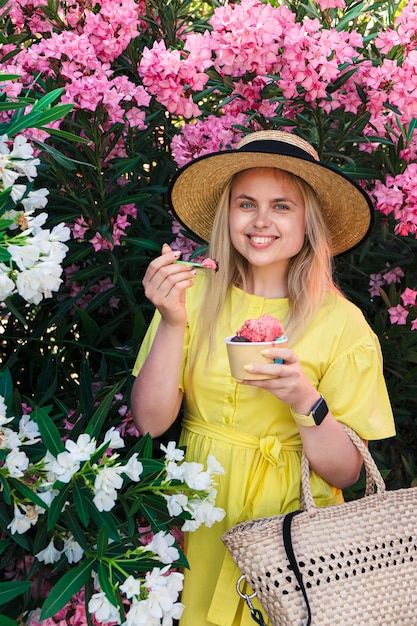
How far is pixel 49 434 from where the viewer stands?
5.19 ft

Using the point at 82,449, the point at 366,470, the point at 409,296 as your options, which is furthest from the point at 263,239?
the point at 409,296

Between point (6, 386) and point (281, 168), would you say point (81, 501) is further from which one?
point (281, 168)

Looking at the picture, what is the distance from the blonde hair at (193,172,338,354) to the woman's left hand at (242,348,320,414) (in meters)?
0.22

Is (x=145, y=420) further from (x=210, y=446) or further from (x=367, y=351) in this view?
(x=367, y=351)

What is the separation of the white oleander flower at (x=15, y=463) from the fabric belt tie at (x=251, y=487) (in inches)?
22.8

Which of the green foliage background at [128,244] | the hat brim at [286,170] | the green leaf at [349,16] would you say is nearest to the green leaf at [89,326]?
the green foliage background at [128,244]

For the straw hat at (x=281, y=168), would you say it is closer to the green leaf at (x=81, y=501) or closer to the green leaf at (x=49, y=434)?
the green leaf at (x=49, y=434)

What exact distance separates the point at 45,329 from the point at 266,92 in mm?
1008

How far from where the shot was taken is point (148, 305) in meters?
2.55

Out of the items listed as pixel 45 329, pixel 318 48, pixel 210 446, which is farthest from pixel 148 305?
pixel 318 48

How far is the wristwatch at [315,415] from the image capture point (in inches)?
68.2

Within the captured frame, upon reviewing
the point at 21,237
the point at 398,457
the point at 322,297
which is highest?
the point at 21,237

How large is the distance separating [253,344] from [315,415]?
0.28m

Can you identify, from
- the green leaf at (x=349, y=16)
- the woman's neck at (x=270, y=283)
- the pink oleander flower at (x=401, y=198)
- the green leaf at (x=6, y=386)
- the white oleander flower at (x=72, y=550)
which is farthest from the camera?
the green leaf at (x=349, y=16)
